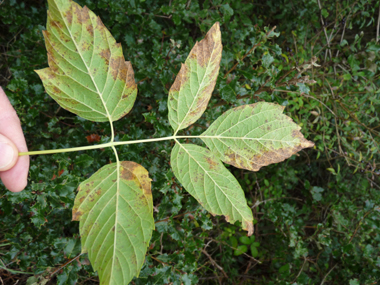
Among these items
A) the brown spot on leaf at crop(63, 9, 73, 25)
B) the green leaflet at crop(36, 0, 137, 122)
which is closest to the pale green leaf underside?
the green leaflet at crop(36, 0, 137, 122)

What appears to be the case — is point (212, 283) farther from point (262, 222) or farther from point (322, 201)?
point (322, 201)

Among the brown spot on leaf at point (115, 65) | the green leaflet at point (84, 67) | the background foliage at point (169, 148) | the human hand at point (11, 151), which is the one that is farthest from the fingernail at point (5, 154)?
the brown spot on leaf at point (115, 65)

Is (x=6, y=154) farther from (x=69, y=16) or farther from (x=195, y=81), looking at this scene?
(x=195, y=81)

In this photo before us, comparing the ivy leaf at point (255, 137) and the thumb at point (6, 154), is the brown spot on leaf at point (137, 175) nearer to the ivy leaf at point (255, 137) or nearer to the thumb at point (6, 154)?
the ivy leaf at point (255, 137)

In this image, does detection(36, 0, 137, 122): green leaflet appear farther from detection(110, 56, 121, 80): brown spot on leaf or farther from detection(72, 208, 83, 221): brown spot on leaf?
detection(72, 208, 83, 221): brown spot on leaf

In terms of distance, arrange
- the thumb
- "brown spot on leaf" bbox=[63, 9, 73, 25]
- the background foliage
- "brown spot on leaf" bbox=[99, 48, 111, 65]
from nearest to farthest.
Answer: "brown spot on leaf" bbox=[63, 9, 73, 25] < "brown spot on leaf" bbox=[99, 48, 111, 65] < the thumb < the background foliage

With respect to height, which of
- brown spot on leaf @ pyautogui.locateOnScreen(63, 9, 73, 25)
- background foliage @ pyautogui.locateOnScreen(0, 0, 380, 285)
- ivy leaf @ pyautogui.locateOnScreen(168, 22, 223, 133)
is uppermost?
brown spot on leaf @ pyautogui.locateOnScreen(63, 9, 73, 25)
